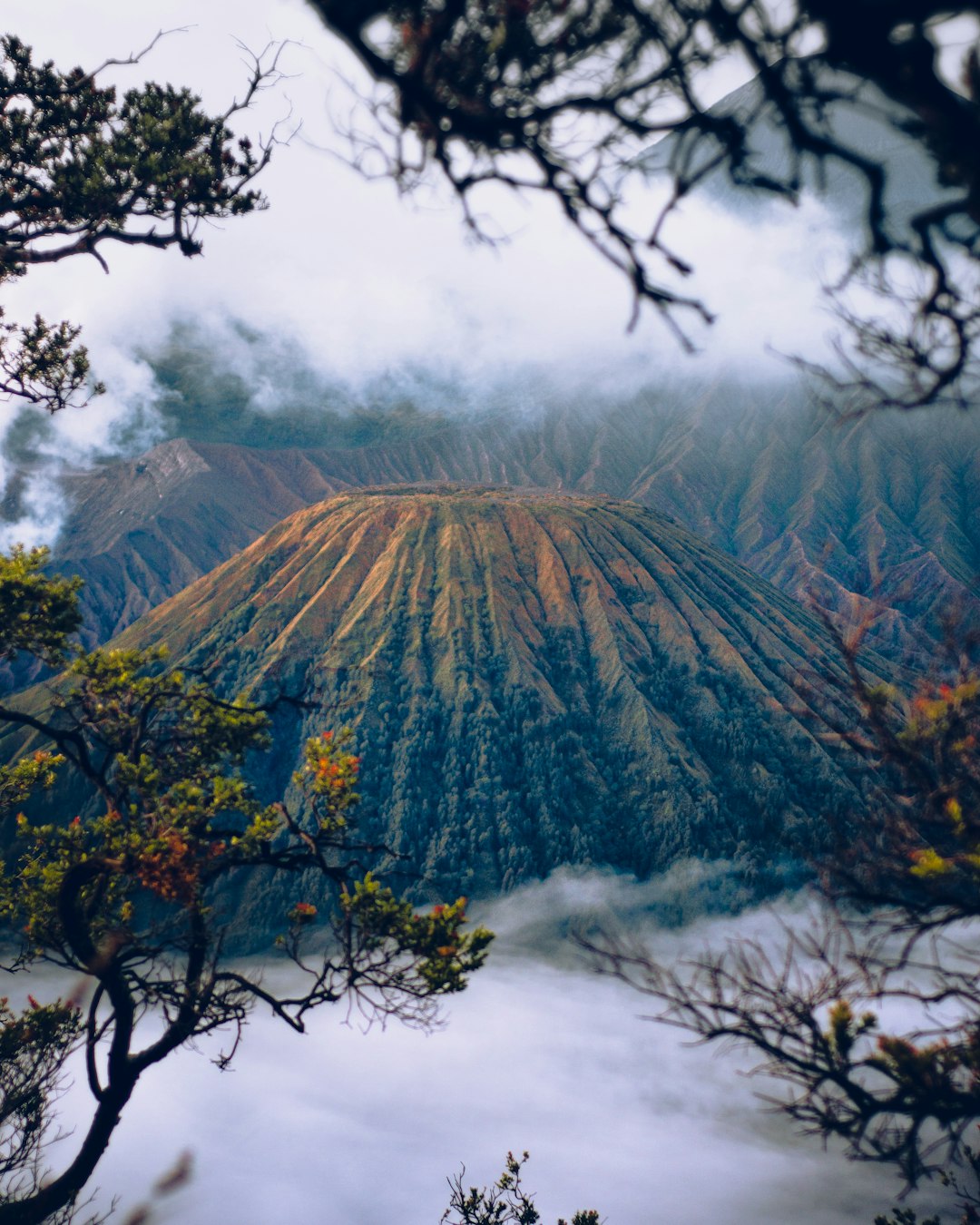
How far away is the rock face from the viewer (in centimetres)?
9206

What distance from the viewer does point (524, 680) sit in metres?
98.2

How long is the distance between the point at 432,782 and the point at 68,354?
8719cm

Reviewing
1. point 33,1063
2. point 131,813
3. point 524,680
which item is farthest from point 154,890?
point 524,680

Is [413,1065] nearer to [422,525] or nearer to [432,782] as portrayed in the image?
[432,782]

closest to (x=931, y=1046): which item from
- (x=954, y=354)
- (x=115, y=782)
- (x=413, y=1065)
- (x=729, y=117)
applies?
(x=954, y=354)

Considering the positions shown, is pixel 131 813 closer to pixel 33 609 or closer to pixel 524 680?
pixel 33 609

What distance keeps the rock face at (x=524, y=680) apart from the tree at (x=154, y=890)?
78548 mm

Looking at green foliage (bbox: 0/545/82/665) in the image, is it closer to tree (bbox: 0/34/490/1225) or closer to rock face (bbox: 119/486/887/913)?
tree (bbox: 0/34/490/1225)

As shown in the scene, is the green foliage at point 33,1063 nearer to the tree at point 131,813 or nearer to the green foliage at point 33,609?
the tree at point 131,813

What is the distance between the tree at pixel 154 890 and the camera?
Result: 287 inches

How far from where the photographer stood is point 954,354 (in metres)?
4.49

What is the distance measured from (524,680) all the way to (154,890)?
91.9 m

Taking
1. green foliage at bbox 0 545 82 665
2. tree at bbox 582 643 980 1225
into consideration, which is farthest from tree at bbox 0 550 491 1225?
tree at bbox 582 643 980 1225

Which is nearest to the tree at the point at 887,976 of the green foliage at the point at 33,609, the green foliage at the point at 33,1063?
the green foliage at the point at 33,609
